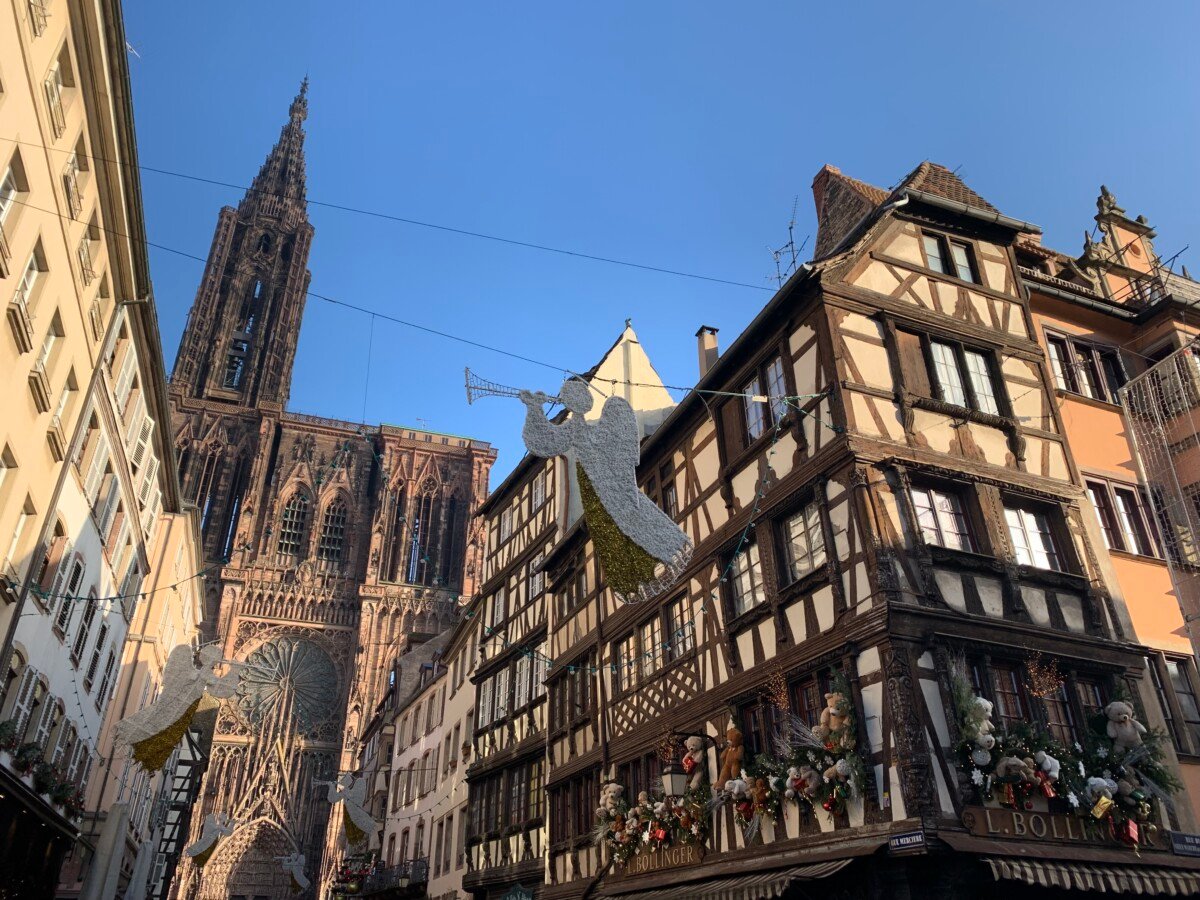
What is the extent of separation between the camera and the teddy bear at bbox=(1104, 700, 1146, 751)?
1032 centimetres

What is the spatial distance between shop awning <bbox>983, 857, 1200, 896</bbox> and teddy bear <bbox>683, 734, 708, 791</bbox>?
4.33 metres

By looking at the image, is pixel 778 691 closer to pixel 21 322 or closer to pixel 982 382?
pixel 982 382

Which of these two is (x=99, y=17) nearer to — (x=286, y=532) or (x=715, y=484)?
(x=715, y=484)

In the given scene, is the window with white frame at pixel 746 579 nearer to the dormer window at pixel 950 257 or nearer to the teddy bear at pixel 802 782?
the teddy bear at pixel 802 782

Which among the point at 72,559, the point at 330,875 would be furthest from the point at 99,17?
the point at 330,875

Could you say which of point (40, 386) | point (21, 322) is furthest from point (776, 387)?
point (40, 386)

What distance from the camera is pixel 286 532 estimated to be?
205ft

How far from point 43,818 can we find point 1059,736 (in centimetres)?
1651

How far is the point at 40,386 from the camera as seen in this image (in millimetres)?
13875

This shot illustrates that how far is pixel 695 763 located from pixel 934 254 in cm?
802

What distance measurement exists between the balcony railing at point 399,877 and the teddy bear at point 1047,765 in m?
19.7

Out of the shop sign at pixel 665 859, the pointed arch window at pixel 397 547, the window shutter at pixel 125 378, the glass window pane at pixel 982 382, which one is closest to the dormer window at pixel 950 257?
the glass window pane at pixel 982 382

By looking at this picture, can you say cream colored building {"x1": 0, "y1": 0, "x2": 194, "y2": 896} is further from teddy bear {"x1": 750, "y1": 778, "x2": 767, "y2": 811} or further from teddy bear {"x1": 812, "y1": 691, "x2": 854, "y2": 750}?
teddy bear {"x1": 812, "y1": 691, "x2": 854, "y2": 750}

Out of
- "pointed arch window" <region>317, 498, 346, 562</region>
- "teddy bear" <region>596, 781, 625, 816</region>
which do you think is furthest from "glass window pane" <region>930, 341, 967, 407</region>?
"pointed arch window" <region>317, 498, 346, 562</region>
